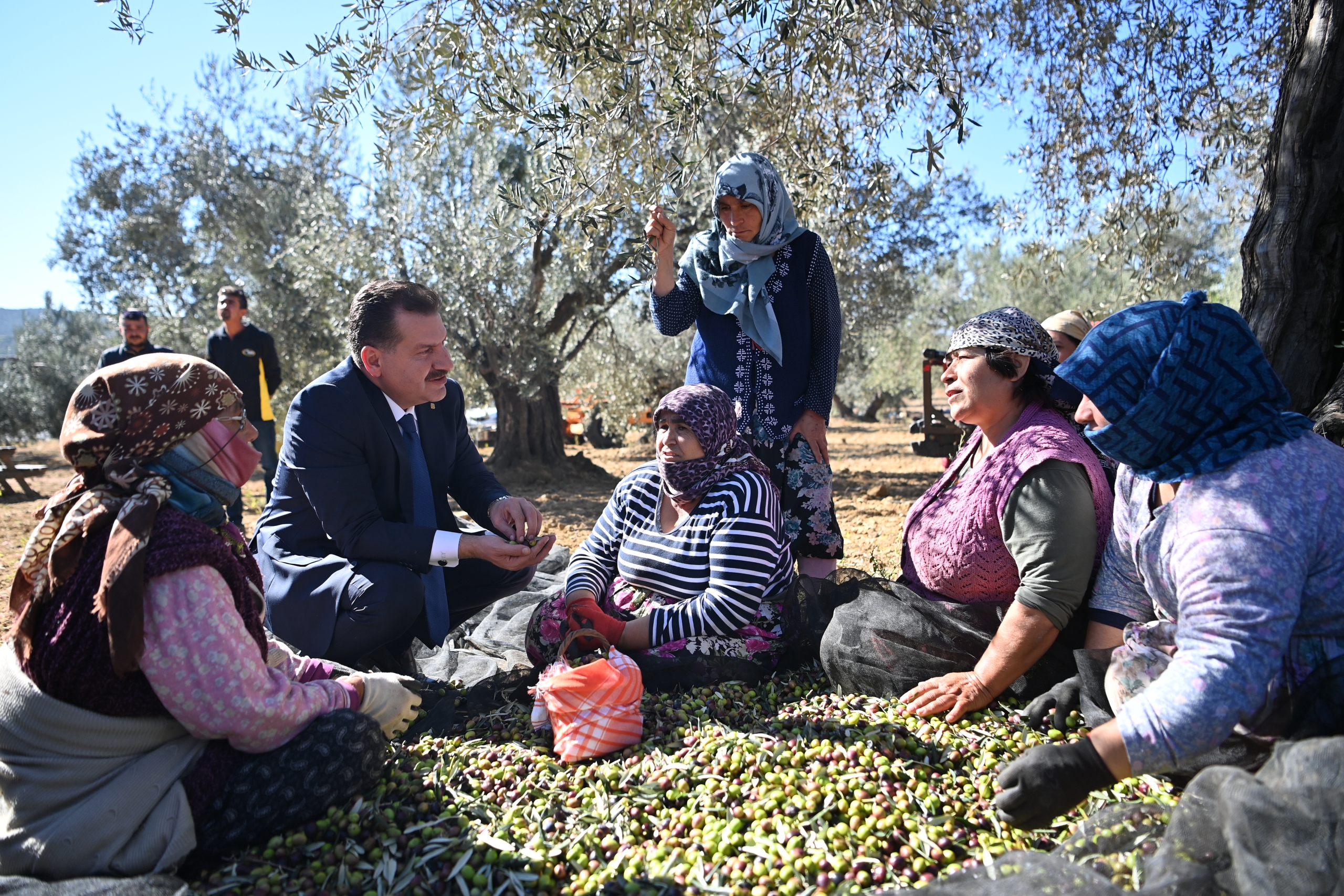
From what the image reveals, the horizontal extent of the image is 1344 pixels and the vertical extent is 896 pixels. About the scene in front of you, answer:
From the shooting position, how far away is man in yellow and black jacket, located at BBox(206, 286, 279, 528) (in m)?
8.12

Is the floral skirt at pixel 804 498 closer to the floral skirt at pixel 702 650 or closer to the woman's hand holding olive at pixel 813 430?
the woman's hand holding olive at pixel 813 430

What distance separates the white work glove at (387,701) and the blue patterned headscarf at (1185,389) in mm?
2073

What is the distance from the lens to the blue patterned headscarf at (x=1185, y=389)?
1923mm

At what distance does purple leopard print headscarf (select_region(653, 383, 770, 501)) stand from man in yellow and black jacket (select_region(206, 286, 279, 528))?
6.15m

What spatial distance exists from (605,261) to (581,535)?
376cm

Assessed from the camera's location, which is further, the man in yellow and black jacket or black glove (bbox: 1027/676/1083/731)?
the man in yellow and black jacket

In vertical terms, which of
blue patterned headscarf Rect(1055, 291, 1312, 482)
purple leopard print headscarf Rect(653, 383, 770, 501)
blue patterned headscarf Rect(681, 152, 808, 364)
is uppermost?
blue patterned headscarf Rect(681, 152, 808, 364)

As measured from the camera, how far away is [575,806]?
7.95ft

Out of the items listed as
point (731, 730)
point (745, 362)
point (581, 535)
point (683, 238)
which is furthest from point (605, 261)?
point (731, 730)

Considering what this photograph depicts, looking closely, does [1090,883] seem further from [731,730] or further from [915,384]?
[915,384]

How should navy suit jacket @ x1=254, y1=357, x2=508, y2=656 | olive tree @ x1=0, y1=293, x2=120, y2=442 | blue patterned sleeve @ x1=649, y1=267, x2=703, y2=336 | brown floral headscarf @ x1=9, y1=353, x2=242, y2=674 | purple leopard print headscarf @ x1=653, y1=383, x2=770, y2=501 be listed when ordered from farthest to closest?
olive tree @ x1=0, y1=293, x2=120, y2=442, blue patterned sleeve @ x1=649, y1=267, x2=703, y2=336, navy suit jacket @ x1=254, y1=357, x2=508, y2=656, purple leopard print headscarf @ x1=653, y1=383, x2=770, y2=501, brown floral headscarf @ x1=9, y1=353, x2=242, y2=674

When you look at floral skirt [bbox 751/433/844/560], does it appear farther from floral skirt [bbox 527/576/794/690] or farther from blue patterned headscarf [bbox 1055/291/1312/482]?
blue patterned headscarf [bbox 1055/291/1312/482]

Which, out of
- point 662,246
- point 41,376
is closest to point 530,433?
point 662,246

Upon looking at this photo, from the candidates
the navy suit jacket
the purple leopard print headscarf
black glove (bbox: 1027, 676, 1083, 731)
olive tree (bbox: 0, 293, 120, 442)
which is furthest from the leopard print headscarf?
olive tree (bbox: 0, 293, 120, 442)
